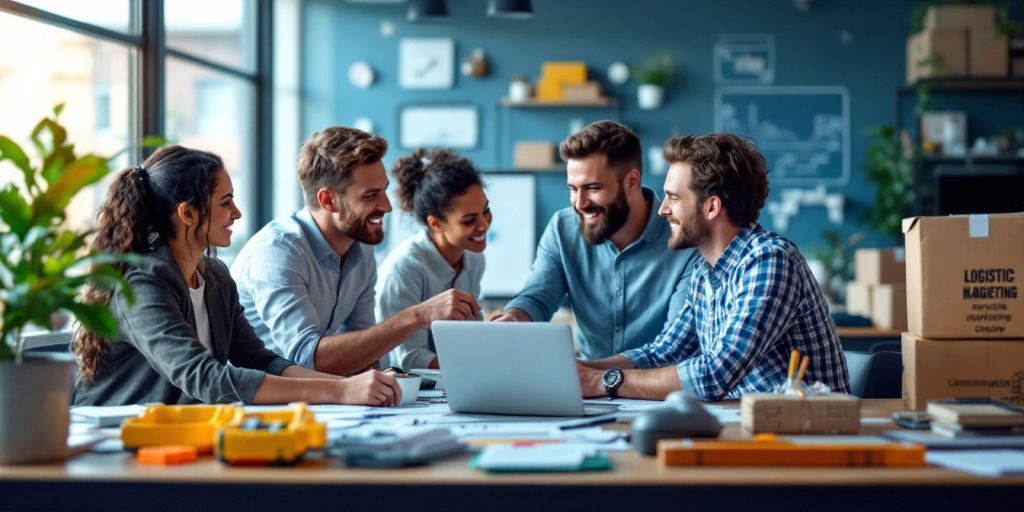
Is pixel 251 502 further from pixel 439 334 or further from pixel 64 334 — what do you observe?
pixel 64 334

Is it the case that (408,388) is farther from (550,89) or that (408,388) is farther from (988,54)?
(988,54)

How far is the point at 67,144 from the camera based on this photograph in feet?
6.33

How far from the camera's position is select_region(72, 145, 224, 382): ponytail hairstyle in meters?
2.45

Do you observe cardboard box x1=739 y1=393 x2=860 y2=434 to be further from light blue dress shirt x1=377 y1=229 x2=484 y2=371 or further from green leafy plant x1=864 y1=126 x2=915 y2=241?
green leafy plant x1=864 y1=126 x2=915 y2=241

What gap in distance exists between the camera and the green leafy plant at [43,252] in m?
1.82

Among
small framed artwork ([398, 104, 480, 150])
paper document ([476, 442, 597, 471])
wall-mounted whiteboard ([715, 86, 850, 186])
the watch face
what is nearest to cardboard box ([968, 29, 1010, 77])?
wall-mounted whiteboard ([715, 86, 850, 186])

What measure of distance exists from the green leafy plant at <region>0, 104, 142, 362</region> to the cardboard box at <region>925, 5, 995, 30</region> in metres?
5.55

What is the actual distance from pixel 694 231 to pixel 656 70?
163 inches

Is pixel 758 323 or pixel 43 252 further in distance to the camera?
pixel 758 323

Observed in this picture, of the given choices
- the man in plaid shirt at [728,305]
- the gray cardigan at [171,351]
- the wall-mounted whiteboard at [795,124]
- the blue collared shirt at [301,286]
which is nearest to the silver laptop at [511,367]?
the man in plaid shirt at [728,305]

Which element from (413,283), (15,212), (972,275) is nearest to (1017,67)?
(413,283)

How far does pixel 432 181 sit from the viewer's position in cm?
363

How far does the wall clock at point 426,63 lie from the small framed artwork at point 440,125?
14cm

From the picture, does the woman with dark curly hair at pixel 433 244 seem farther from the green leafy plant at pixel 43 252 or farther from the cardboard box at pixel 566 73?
the cardboard box at pixel 566 73
